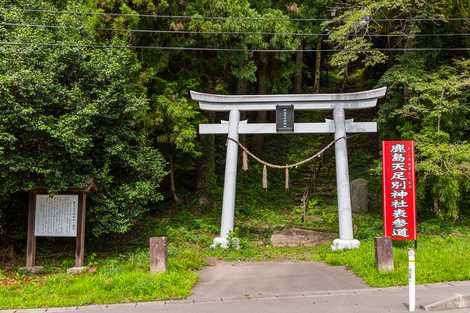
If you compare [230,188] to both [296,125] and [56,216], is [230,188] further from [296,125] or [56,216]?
[56,216]

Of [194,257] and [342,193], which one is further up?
[342,193]

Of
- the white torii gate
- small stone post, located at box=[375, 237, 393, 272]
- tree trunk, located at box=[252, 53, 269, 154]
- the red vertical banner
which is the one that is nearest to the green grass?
small stone post, located at box=[375, 237, 393, 272]

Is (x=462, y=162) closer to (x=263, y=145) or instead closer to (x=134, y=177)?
(x=134, y=177)

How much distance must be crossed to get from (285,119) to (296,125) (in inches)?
15.8

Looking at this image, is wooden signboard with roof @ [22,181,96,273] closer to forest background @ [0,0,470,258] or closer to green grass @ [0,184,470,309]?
forest background @ [0,0,470,258]

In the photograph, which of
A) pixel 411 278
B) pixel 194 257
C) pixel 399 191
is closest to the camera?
pixel 411 278

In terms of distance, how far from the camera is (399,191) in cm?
1106

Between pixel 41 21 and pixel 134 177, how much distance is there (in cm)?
510

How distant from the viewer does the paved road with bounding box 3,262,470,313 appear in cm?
724

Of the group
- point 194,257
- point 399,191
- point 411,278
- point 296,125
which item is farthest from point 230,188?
point 411,278

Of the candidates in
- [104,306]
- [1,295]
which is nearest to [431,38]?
[104,306]

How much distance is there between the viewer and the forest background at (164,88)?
34.3 feet

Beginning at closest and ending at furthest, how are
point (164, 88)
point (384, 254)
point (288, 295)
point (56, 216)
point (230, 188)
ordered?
point (288, 295) < point (384, 254) < point (56, 216) < point (230, 188) < point (164, 88)

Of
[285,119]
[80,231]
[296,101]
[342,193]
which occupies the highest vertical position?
[296,101]
